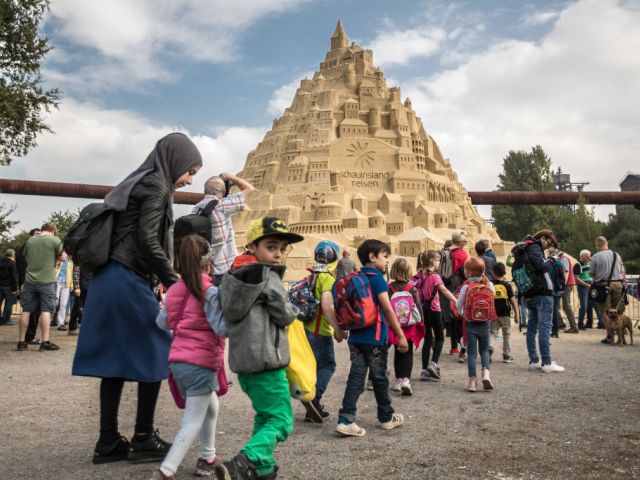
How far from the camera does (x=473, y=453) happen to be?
12.4 ft

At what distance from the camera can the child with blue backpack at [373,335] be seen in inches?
177

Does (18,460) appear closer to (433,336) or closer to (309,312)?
(309,312)

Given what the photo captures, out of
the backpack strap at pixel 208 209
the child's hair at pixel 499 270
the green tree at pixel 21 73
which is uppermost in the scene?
the green tree at pixel 21 73

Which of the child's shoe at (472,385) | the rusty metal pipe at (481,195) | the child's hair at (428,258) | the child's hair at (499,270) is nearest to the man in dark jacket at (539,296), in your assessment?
the child's hair at (499,270)

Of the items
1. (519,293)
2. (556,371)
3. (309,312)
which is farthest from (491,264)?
(309,312)

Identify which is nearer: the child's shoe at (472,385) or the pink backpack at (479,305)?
the child's shoe at (472,385)

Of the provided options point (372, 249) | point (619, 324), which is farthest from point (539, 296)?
point (372, 249)

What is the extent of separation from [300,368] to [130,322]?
4.04 ft

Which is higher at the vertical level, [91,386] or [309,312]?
[309,312]

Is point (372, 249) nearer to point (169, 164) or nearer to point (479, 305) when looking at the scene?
point (169, 164)

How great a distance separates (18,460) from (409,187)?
129 feet

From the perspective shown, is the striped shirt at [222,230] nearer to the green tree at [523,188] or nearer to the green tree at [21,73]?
the green tree at [21,73]

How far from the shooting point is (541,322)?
7.36 metres

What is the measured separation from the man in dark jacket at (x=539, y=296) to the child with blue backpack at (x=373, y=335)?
11.4 feet
